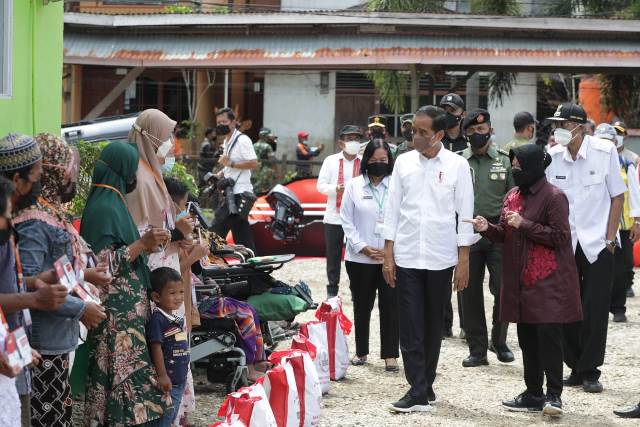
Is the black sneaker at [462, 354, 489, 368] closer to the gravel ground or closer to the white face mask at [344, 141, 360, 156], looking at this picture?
the gravel ground

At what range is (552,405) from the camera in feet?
25.9

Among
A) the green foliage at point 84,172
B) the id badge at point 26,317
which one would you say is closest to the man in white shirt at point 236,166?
the green foliage at point 84,172

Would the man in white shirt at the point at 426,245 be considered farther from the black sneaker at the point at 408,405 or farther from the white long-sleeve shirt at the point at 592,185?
the white long-sleeve shirt at the point at 592,185

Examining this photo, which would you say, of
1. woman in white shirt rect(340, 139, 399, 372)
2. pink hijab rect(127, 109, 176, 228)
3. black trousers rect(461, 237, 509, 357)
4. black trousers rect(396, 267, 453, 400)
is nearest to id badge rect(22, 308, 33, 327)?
pink hijab rect(127, 109, 176, 228)

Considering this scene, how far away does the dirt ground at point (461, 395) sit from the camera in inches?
311

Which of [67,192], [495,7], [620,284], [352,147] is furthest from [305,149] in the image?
[67,192]

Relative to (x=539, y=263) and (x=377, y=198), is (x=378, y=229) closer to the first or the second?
(x=377, y=198)

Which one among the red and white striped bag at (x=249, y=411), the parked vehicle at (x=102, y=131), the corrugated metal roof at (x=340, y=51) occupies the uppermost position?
the corrugated metal roof at (x=340, y=51)

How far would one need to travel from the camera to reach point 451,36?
20391mm

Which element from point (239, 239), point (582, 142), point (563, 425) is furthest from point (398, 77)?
point (563, 425)

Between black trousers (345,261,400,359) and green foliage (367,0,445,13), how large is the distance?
13.8 metres

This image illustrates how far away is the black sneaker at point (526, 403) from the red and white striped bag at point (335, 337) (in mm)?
1485

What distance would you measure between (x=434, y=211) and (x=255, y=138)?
22.3 metres

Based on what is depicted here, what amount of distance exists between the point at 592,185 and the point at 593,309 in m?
0.96
